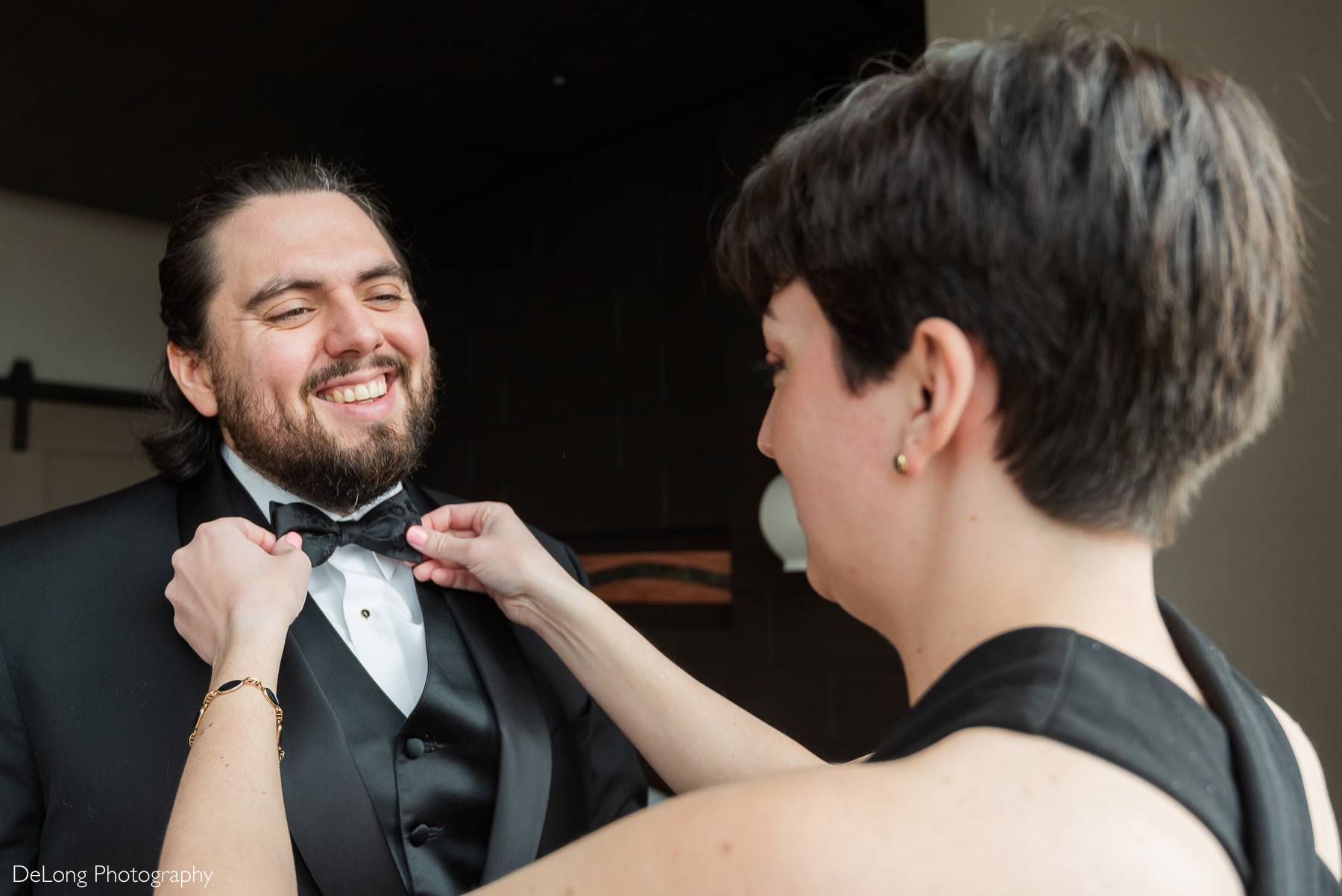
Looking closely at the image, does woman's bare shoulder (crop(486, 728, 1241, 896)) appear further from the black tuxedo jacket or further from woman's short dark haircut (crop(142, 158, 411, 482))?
woman's short dark haircut (crop(142, 158, 411, 482))

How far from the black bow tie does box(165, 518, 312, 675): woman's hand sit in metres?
0.15

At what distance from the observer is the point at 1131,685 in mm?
594

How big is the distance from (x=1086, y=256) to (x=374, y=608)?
3.65ft

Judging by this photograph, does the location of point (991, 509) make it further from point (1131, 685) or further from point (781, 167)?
point (781, 167)

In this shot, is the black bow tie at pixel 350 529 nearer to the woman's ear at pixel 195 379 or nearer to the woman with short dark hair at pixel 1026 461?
the woman's ear at pixel 195 379

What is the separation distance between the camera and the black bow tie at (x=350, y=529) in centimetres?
130

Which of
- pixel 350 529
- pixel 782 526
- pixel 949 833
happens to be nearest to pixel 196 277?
pixel 350 529

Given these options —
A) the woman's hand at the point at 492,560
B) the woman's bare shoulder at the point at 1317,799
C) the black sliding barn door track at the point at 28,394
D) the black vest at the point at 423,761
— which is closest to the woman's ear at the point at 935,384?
the woman's bare shoulder at the point at 1317,799

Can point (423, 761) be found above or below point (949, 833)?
below

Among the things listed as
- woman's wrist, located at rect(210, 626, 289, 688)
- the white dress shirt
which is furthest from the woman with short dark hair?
the white dress shirt

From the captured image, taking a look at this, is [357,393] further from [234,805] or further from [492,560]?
[234,805]

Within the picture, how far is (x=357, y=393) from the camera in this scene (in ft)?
4.76

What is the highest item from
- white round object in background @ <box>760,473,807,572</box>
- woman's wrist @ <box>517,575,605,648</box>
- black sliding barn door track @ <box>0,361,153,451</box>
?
black sliding barn door track @ <box>0,361,153,451</box>

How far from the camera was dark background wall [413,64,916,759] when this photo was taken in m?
3.52
